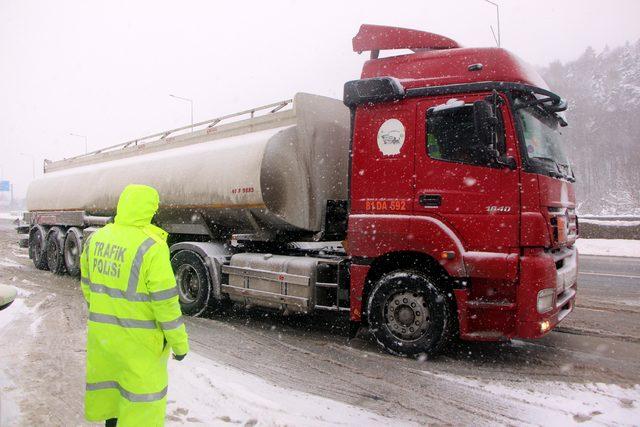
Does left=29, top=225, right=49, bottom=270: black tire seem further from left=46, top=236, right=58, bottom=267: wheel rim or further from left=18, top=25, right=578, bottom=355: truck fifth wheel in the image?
left=18, top=25, right=578, bottom=355: truck fifth wheel

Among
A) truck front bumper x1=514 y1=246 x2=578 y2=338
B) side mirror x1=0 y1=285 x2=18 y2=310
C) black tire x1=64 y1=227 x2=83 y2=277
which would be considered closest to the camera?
side mirror x1=0 y1=285 x2=18 y2=310

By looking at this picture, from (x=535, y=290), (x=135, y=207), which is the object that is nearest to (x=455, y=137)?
(x=535, y=290)

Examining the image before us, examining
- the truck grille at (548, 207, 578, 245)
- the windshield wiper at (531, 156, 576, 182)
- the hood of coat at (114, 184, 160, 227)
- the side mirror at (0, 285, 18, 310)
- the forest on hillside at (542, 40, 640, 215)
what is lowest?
the side mirror at (0, 285, 18, 310)

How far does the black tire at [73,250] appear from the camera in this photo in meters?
10.8

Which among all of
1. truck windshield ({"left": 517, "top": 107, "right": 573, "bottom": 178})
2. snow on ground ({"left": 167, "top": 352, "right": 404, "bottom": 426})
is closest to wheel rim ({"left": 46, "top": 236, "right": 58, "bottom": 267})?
snow on ground ({"left": 167, "top": 352, "right": 404, "bottom": 426})

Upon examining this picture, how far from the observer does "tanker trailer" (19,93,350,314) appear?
20.9 ft

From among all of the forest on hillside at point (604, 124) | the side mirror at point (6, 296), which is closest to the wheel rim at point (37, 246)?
the side mirror at point (6, 296)

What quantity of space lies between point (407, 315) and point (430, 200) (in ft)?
4.06

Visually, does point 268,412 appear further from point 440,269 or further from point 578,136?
point 578,136

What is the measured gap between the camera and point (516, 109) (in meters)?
4.87

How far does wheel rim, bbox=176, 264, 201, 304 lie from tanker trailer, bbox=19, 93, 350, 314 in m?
0.02

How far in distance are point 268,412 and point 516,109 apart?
11.7 ft

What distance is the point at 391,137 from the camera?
17.9 feet

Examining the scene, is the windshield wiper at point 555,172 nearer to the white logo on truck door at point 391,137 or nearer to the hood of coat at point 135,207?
the white logo on truck door at point 391,137
